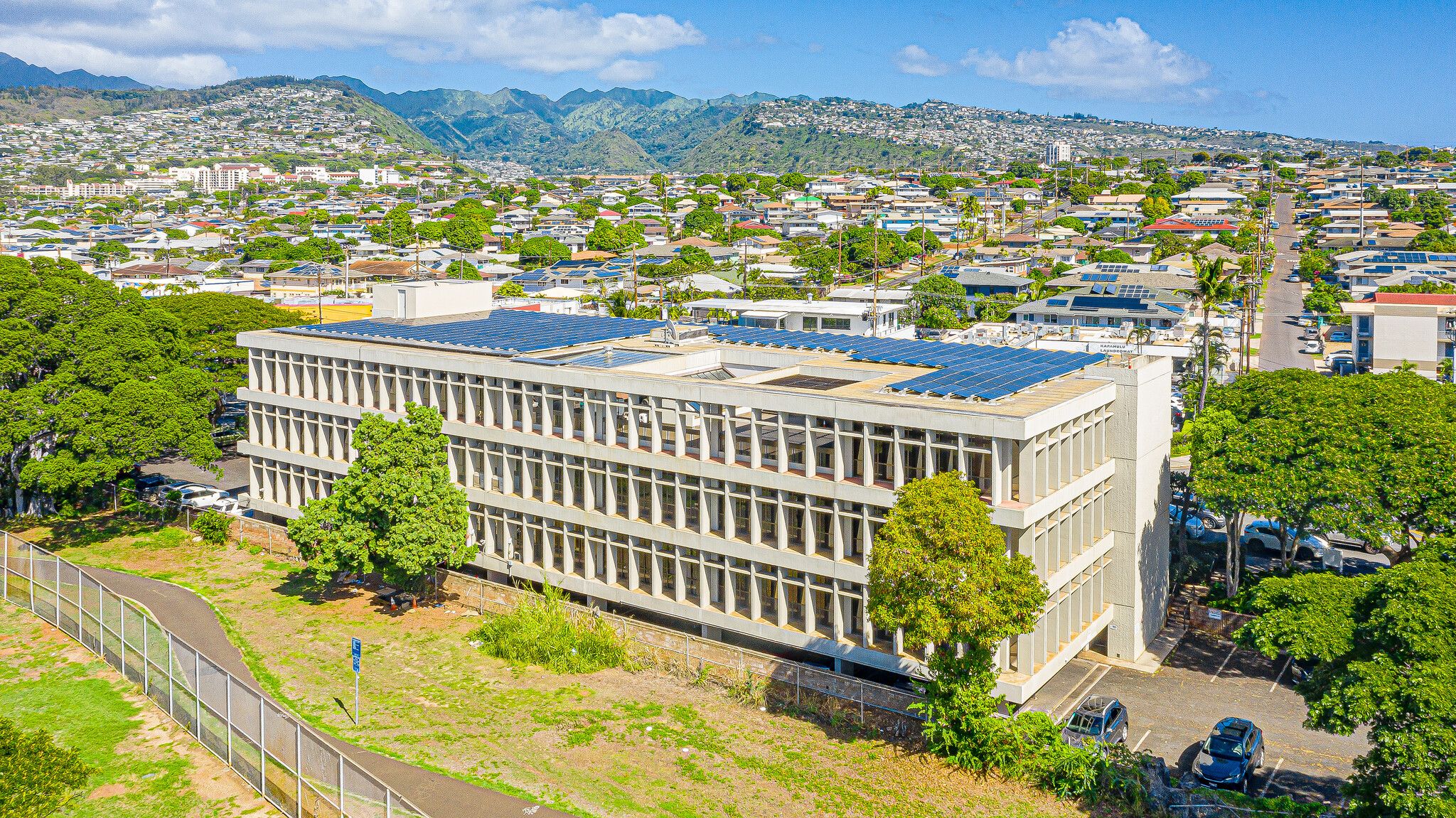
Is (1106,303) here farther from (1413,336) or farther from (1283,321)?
(1413,336)

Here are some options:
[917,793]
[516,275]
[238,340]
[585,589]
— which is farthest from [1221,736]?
[516,275]

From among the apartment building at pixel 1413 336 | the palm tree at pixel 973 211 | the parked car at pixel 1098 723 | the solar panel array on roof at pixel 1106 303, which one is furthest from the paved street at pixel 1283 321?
the palm tree at pixel 973 211

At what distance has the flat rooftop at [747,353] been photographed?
31766 mm

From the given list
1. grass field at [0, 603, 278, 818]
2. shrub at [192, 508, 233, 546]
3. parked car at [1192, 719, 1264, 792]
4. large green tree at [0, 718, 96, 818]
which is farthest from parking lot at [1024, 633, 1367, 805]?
shrub at [192, 508, 233, 546]

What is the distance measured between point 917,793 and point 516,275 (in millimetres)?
105513

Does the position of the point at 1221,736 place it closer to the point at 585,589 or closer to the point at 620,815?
the point at 620,815

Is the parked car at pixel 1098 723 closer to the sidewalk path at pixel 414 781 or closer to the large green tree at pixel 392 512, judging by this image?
the sidewalk path at pixel 414 781

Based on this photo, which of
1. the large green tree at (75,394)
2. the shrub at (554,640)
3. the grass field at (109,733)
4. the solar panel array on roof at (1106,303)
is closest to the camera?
the grass field at (109,733)

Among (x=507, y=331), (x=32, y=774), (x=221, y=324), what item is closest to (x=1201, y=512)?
(x=507, y=331)

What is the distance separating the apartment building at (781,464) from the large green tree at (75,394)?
833cm

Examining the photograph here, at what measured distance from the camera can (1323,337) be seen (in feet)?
299

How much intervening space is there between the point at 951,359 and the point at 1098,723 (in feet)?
45.1

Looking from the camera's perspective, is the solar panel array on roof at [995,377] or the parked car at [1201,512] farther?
the parked car at [1201,512]

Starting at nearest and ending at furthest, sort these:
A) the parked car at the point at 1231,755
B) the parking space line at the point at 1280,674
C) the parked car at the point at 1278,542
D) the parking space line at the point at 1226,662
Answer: the parked car at the point at 1231,755 → the parking space line at the point at 1280,674 → the parking space line at the point at 1226,662 → the parked car at the point at 1278,542
